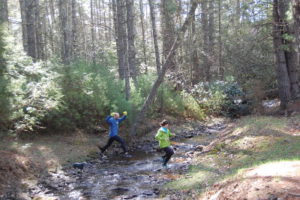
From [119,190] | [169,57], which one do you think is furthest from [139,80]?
[119,190]

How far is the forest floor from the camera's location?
250 inches

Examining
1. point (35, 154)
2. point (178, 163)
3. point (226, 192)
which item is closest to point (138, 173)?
point (178, 163)

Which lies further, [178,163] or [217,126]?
[217,126]

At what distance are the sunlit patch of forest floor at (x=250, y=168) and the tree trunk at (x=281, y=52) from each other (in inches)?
99.7

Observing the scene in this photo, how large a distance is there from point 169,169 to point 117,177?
185 cm

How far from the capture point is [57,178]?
10.1m

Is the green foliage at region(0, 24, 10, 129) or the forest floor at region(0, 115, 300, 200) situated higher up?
the green foliage at region(0, 24, 10, 129)

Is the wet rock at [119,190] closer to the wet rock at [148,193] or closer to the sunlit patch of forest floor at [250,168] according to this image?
the wet rock at [148,193]

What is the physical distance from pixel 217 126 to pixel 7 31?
13394 millimetres

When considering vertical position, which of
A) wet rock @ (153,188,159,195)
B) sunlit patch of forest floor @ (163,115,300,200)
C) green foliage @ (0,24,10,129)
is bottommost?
wet rock @ (153,188,159,195)

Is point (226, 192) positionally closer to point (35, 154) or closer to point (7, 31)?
point (35, 154)

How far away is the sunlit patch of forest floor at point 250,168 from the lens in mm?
5738

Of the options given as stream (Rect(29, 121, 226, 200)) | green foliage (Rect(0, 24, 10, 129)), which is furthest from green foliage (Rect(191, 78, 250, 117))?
green foliage (Rect(0, 24, 10, 129))

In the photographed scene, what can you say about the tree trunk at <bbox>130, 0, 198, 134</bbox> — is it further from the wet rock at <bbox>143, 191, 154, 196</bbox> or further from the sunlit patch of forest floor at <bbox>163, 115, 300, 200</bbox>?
the wet rock at <bbox>143, 191, 154, 196</bbox>
